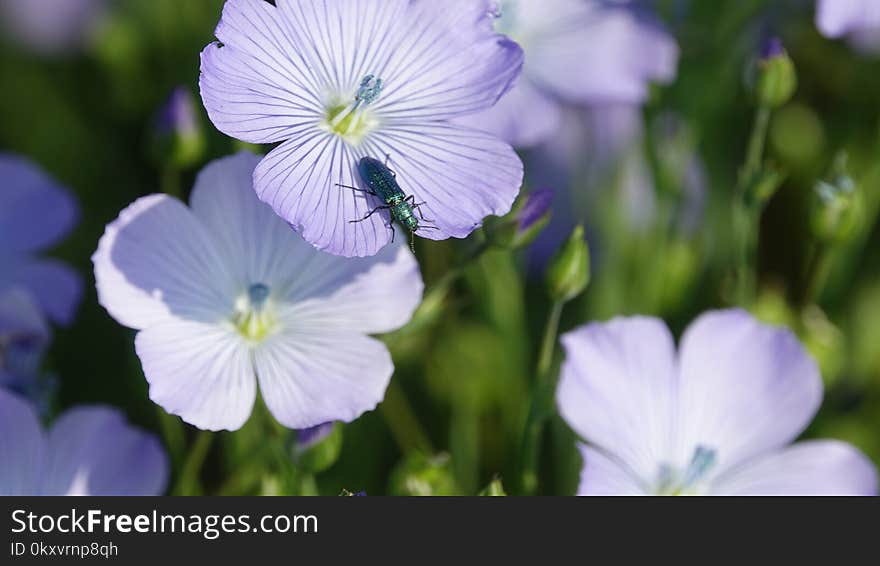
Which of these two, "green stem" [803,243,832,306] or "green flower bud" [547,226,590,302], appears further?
"green stem" [803,243,832,306]

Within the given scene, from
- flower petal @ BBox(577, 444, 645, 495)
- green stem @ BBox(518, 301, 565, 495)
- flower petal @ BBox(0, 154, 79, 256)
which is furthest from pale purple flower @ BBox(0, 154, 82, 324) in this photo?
flower petal @ BBox(577, 444, 645, 495)

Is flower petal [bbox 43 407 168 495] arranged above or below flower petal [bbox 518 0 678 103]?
below

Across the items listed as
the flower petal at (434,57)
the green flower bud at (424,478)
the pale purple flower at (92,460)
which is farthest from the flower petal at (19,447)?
the flower petal at (434,57)

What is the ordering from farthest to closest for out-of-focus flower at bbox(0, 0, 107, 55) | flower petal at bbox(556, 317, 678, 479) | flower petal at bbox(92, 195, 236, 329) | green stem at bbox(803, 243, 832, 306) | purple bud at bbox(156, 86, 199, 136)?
out-of-focus flower at bbox(0, 0, 107, 55) → green stem at bbox(803, 243, 832, 306) → purple bud at bbox(156, 86, 199, 136) → flower petal at bbox(556, 317, 678, 479) → flower petal at bbox(92, 195, 236, 329)

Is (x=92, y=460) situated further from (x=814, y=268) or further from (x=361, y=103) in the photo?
(x=814, y=268)

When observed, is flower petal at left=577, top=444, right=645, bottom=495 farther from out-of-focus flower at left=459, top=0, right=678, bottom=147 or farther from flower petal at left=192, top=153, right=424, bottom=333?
out-of-focus flower at left=459, top=0, right=678, bottom=147

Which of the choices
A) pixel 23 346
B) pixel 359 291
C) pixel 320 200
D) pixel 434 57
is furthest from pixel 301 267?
pixel 23 346

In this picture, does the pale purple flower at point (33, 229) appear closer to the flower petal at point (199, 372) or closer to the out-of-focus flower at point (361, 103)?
the flower petal at point (199, 372)

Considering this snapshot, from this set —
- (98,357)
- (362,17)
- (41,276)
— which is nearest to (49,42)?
(98,357)
